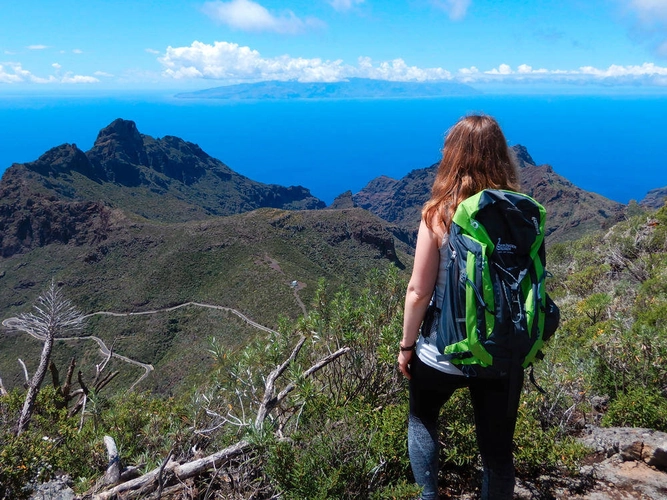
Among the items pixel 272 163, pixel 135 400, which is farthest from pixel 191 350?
pixel 272 163

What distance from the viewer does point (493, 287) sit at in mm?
1867

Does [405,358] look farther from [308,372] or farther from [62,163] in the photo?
[62,163]

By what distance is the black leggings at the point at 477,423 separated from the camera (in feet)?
6.70

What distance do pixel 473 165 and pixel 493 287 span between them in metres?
0.58

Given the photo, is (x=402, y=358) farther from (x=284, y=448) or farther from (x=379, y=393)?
(x=379, y=393)

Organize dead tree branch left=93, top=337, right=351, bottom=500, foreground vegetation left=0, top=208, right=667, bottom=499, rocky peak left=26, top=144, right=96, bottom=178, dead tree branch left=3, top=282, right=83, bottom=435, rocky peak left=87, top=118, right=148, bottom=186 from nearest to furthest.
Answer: foreground vegetation left=0, top=208, right=667, bottom=499, dead tree branch left=93, top=337, right=351, bottom=500, dead tree branch left=3, top=282, right=83, bottom=435, rocky peak left=26, top=144, right=96, bottom=178, rocky peak left=87, top=118, right=148, bottom=186

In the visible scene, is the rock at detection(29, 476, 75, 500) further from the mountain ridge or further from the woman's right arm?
the mountain ridge

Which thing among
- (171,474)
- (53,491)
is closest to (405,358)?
(171,474)

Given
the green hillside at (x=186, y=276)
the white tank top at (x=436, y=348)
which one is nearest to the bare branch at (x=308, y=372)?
the white tank top at (x=436, y=348)

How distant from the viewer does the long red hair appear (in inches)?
82.2

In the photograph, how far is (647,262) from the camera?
28.0ft

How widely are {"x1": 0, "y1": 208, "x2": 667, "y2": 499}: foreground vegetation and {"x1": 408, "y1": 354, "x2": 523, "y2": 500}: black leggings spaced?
0.55ft

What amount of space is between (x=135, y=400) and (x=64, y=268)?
60.3 m

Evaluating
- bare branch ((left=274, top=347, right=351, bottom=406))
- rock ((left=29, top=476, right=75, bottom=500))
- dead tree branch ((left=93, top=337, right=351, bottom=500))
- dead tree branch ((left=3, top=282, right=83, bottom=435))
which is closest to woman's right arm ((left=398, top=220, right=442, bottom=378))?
bare branch ((left=274, top=347, right=351, bottom=406))
